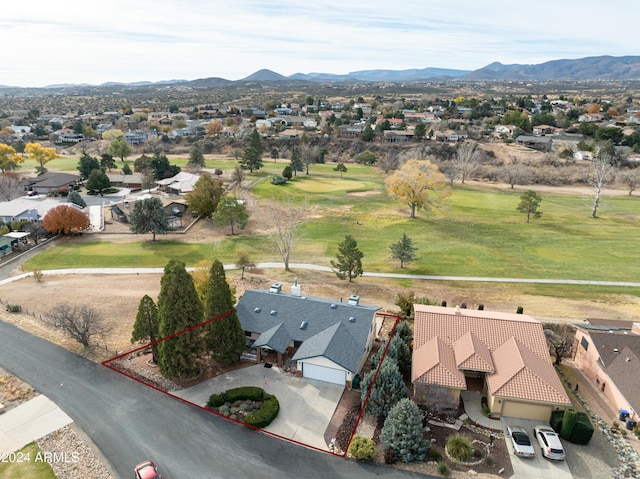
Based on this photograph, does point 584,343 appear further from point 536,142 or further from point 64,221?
point 536,142

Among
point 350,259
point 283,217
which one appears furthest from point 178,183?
point 350,259

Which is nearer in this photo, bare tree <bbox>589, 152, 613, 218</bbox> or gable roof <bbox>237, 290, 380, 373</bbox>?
gable roof <bbox>237, 290, 380, 373</bbox>

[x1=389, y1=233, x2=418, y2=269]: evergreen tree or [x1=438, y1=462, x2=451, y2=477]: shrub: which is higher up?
[x1=438, y1=462, x2=451, y2=477]: shrub

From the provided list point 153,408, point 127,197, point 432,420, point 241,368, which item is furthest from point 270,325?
point 127,197

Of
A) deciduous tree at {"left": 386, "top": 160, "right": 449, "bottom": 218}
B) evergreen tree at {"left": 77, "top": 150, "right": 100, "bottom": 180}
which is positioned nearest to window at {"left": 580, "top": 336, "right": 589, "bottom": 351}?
deciduous tree at {"left": 386, "top": 160, "right": 449, "bottom": 218}

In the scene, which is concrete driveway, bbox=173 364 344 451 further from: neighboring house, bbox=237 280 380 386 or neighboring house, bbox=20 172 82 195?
neighboring house, bbox=20 172 82 195

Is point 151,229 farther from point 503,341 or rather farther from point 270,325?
point 503,341

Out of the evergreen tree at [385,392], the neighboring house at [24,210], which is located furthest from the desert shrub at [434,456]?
the neighboring house at [24,210]
